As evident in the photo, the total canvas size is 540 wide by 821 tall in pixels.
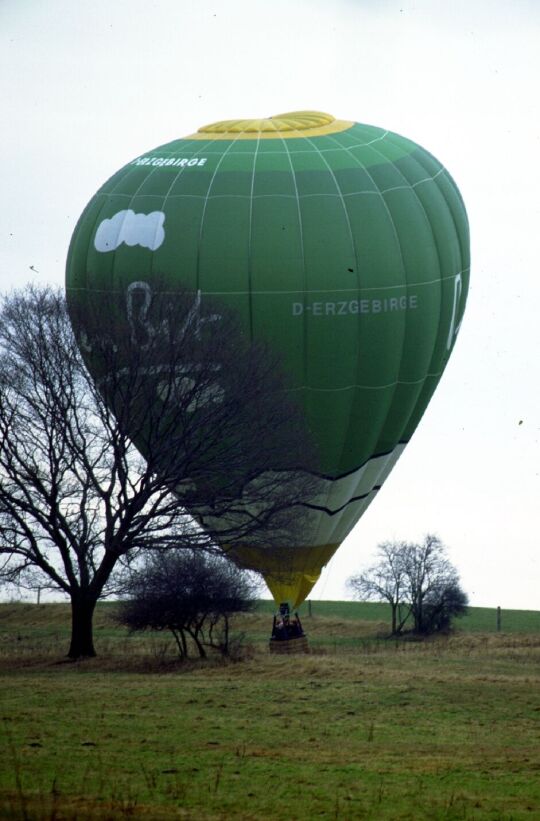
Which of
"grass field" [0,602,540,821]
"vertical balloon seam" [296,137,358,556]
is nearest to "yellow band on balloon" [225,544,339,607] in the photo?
"vertical balloon seam" [296,137,358,556]

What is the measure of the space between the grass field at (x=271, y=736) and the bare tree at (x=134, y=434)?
2.96 m

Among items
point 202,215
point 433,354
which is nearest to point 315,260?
point 202,215

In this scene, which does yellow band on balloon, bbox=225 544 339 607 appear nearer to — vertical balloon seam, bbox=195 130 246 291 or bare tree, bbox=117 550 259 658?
bare tree, bbox=117 550 259 658

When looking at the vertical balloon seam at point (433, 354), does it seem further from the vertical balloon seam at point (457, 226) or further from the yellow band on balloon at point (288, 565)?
the yellow band on balloon at point (288, 565)

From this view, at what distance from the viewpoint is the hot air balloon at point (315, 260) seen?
46469mm

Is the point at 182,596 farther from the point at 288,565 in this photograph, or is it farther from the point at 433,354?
the point at 433,354

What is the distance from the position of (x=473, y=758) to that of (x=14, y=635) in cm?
2635

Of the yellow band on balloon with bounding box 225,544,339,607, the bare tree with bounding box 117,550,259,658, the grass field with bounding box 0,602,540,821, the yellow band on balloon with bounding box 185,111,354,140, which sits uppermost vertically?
the yellow band on balloon with bounding box 185,111,354,140

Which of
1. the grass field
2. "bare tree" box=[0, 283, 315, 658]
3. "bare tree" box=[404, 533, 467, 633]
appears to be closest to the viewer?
the grass field

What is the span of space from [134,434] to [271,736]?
1183 centimetres

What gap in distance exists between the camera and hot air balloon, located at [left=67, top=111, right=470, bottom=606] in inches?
1829

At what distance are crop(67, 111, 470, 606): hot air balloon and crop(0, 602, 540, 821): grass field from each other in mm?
5597

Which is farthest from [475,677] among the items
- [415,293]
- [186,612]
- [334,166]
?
[334,166]

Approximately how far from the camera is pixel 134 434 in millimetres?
43594
